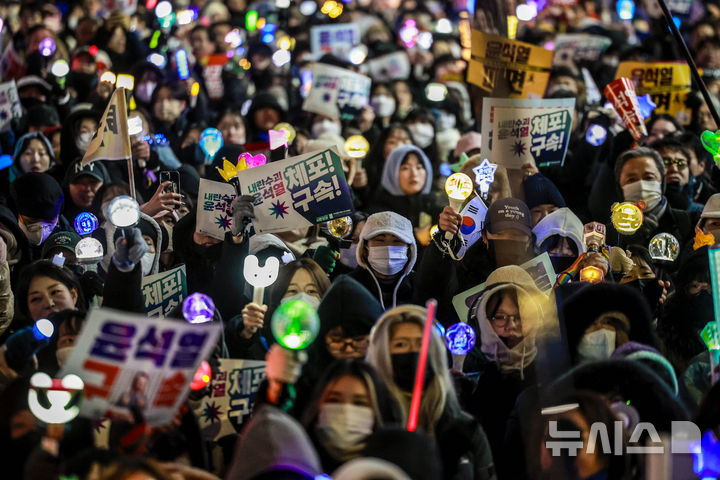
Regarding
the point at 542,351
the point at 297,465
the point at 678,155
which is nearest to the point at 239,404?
the point at 297,465

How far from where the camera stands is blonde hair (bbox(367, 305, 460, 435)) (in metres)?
4.81

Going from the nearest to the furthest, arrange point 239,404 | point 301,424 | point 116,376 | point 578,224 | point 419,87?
point 116,376
point 301,424
point 239,404
point 578,224
point 419,87

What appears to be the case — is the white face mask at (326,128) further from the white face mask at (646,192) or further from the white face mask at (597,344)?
the white face mask at (597,344)

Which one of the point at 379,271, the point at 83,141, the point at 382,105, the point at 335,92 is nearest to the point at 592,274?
the point at 379,271

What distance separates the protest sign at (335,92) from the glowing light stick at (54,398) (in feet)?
17.2

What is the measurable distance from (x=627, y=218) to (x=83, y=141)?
4.33 metres

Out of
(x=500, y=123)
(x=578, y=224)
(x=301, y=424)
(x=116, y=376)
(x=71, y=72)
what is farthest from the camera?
(x=71, y=72)

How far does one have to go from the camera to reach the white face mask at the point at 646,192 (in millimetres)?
7184

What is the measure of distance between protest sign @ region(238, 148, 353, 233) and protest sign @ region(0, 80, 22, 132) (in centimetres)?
327

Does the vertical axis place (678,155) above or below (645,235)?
above

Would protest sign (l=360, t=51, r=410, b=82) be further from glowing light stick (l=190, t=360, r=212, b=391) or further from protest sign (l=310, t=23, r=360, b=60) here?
glowing light stick (l=190, t=360, r=212, b=391)

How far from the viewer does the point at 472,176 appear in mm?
7664

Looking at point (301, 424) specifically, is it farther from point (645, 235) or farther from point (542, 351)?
point (645, 235)

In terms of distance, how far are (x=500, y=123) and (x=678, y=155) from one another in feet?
4.48
